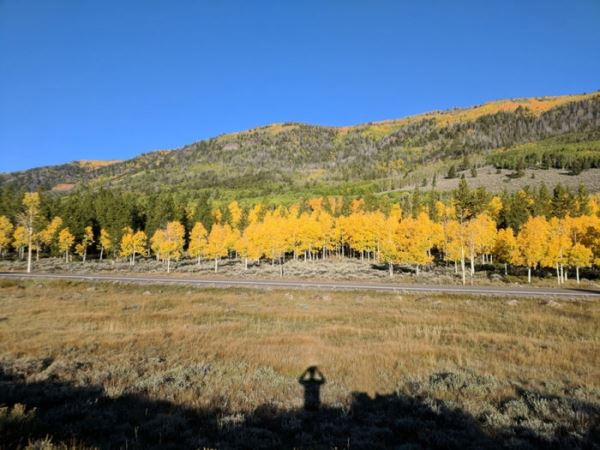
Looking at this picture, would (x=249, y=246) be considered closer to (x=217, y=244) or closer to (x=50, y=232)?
(x=217, y=244)

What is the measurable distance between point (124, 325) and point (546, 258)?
194 feet

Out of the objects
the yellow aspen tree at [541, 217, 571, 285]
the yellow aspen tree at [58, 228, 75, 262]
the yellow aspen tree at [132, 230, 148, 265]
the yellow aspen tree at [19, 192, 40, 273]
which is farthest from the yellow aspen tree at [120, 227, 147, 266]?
the yellow aspen tree at [541, 217, 571, 285]

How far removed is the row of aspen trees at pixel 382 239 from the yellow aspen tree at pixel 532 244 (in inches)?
5.0

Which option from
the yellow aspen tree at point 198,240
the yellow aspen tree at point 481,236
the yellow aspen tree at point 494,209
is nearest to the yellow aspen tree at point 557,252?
the yellow aspen tree at point 481,236

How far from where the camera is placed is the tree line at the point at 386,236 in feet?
187

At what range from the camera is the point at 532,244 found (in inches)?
2157

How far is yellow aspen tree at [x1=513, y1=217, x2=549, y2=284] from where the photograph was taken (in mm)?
54219

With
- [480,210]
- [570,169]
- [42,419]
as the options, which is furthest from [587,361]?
[570,169]

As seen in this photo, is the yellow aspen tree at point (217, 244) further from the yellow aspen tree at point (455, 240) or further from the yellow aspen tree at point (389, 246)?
the yellow aspen tree at point (455, 240)

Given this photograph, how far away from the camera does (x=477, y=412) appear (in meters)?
8.61

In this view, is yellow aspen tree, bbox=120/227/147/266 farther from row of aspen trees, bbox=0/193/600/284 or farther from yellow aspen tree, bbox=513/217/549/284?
yellow aspen tree, bbox=513/217/549/284

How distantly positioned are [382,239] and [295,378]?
58.9m

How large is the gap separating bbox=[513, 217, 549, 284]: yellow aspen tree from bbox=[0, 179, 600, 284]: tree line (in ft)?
0.43

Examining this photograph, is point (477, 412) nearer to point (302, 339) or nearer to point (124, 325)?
point (302, 339)
